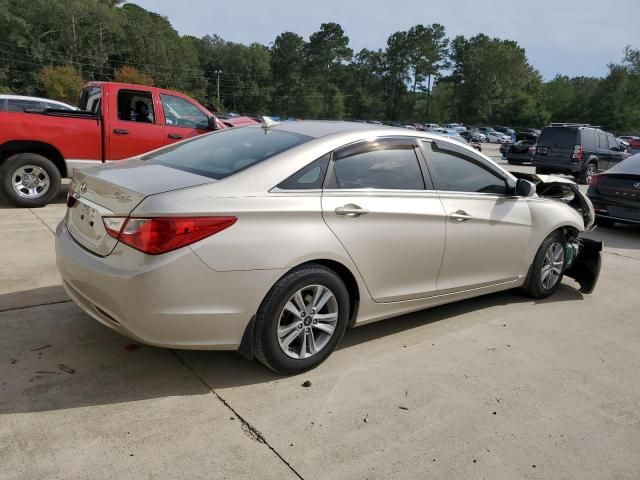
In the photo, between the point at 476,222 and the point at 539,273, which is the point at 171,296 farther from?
the point at 539,273

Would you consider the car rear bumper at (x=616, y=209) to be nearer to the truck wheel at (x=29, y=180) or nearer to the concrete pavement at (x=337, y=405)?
the concrete pavement at (x=337, y=405)

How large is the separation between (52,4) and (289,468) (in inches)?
3407

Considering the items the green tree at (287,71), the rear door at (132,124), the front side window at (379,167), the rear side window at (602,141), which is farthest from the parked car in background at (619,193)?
the green tree at (287,71)

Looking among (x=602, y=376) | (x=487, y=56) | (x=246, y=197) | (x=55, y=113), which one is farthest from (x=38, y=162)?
(x=487, y=56)

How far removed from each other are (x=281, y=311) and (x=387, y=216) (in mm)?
1008

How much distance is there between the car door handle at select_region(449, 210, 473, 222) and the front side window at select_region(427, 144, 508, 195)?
0.63ft

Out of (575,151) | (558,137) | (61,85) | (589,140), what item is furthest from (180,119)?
(61,85)

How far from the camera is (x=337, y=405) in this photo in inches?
121

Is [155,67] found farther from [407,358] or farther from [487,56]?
[407,358]

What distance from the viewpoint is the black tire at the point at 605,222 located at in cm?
914

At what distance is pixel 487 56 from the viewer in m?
101

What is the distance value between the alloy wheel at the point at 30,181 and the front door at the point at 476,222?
20.4ft

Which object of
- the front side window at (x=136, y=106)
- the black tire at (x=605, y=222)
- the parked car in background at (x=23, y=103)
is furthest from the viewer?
the parked car in background at (x=23, y=103)

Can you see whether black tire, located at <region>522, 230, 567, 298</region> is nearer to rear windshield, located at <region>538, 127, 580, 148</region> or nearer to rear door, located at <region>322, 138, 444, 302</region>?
rear door, located at <region>322, 138, 444, 302</region>
